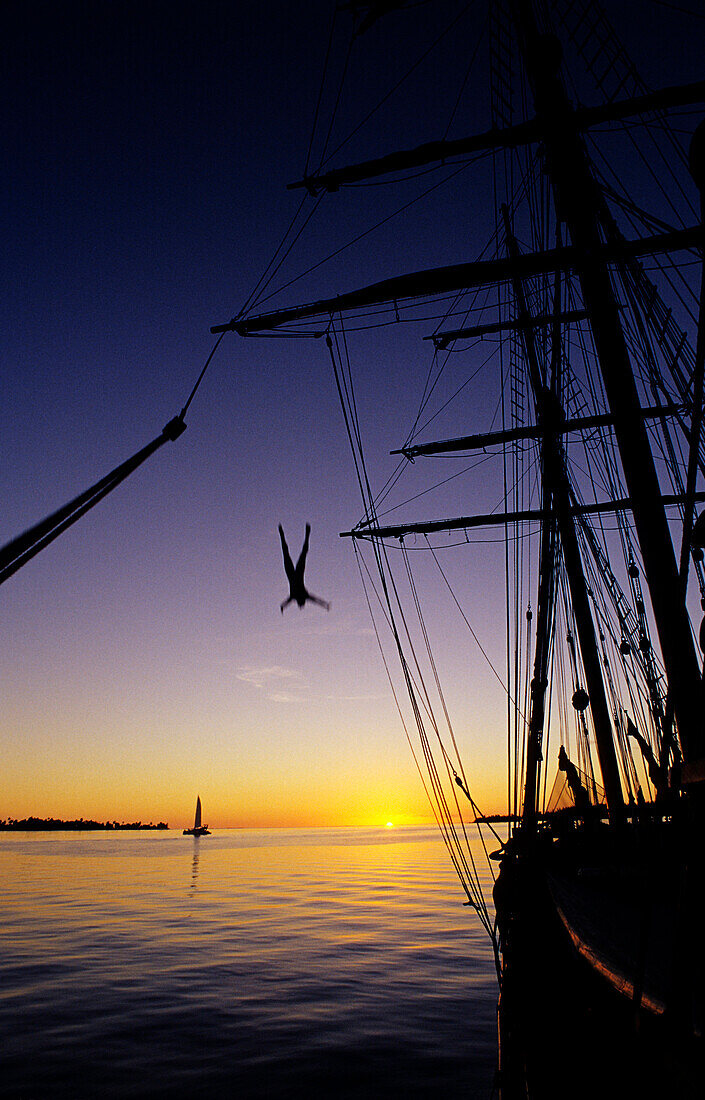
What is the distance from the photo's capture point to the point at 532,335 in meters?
20.2

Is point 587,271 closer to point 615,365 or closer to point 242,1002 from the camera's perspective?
point 615,365

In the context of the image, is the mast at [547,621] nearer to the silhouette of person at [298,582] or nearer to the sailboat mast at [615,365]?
the sailboat mast at [615,365]

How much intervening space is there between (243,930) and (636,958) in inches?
916

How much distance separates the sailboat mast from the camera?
7.13 meters

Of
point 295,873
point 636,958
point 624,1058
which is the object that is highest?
point 636,958

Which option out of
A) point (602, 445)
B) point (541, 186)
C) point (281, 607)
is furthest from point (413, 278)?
point (602, 445)

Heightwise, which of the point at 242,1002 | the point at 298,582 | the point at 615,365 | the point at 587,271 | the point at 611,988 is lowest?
the point at 242,1002

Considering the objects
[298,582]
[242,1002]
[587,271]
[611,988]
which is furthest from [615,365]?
[242,1002]

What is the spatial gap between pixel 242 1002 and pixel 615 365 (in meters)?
16.0

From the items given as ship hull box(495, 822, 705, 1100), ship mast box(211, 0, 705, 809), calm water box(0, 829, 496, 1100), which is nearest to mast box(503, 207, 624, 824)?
ship hull box(495, 822, 705, 1100)

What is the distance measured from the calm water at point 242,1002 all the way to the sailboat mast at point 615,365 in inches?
298

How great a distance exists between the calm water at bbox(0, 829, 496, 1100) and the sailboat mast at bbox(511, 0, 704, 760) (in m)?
7.57

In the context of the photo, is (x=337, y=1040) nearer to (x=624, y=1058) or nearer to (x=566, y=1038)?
(x=566, y=1038)

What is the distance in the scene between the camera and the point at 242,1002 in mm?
14266
